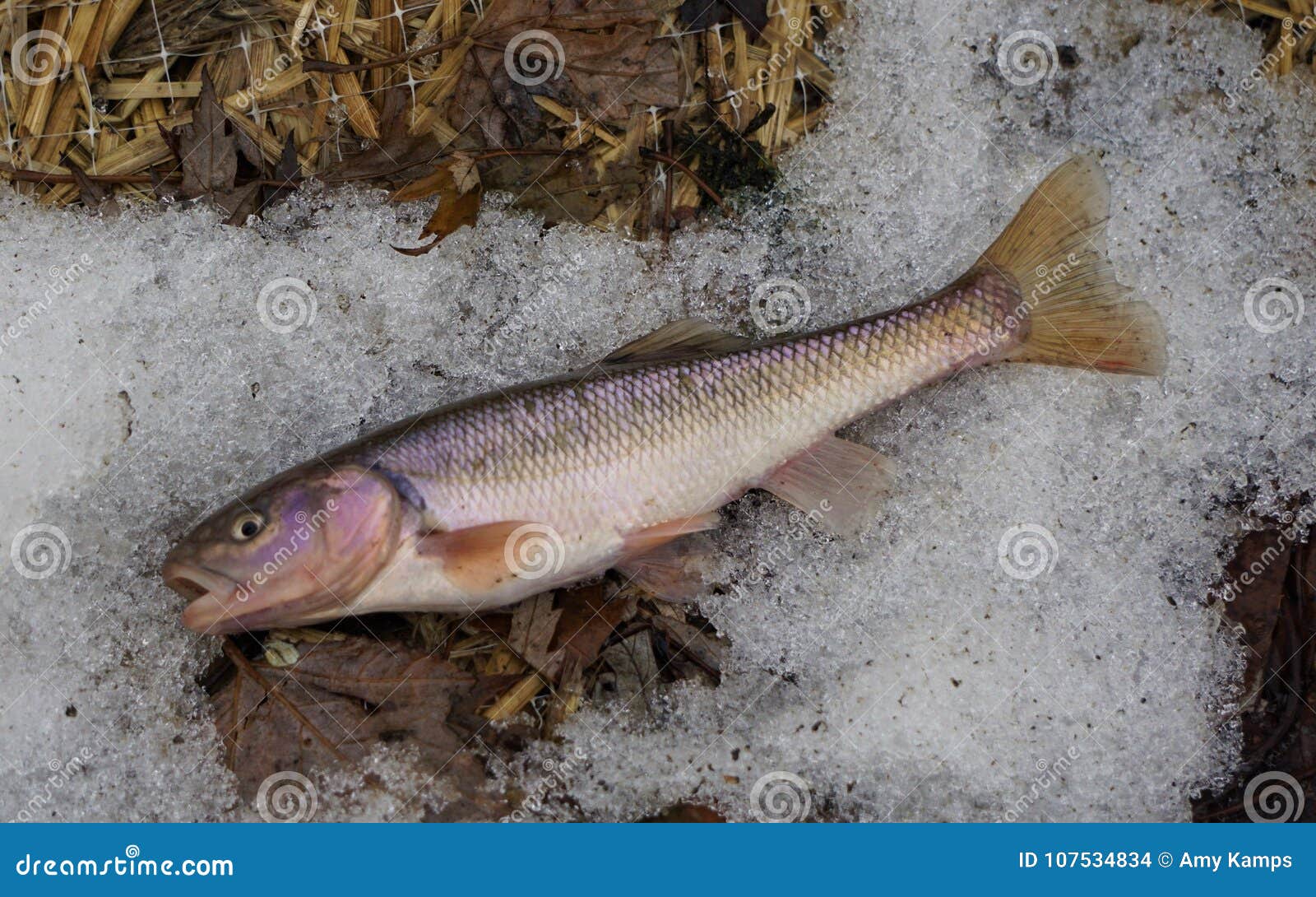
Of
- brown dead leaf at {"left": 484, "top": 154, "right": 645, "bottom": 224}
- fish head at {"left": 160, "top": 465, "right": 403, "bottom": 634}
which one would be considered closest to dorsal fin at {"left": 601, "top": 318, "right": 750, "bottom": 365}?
brown dead leaf at {"left": 484, "top": 154, "right": 645, "bottom": 224}

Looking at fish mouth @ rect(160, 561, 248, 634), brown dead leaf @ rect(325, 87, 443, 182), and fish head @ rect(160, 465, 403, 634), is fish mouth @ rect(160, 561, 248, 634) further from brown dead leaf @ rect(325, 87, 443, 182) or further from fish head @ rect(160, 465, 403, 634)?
brown dead leaf @ rect(325, 87, 443, 182)

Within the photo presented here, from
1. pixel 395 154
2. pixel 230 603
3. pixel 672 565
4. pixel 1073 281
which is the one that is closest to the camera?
pixel 230 603

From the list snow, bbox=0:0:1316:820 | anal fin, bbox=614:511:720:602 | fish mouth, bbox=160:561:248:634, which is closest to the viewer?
fish mouth, bbox=160:561:248:634

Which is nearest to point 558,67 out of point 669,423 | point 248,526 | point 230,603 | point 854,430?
point 669,423

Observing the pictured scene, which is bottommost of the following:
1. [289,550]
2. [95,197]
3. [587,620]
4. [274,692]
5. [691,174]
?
[274,692]

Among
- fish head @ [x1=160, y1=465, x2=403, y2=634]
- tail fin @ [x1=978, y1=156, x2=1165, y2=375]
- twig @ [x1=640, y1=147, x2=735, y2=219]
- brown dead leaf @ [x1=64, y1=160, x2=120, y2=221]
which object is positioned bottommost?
fish head @ [x1=160, y1=465, x2=403, y2=634]

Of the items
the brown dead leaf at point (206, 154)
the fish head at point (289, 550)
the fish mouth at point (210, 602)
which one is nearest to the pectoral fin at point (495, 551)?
the fish head at point (289, 550)

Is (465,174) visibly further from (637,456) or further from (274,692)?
(274,692)

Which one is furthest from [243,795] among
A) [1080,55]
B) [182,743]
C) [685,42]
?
[1080,55]
